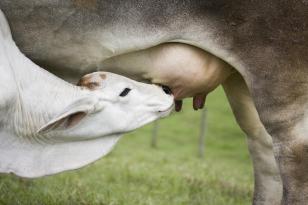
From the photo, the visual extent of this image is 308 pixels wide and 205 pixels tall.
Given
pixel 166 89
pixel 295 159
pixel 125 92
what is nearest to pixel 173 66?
pixel 166 89

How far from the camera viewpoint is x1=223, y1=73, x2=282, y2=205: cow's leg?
17.6 ft

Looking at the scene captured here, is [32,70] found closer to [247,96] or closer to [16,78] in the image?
[16,78]

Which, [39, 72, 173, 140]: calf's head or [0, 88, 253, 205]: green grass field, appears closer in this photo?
[39, 72, 173, 140]: calf's head

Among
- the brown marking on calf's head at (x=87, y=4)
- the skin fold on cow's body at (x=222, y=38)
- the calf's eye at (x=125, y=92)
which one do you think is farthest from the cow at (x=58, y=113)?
the brown marking on calf's head at (x=87, y=4)

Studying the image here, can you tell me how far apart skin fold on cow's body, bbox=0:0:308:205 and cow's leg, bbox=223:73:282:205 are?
94 cm

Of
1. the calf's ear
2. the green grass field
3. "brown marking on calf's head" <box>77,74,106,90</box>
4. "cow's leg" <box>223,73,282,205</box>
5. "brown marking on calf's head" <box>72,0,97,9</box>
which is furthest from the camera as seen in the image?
the green grass field

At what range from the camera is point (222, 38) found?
4359mm

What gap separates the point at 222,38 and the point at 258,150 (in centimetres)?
137

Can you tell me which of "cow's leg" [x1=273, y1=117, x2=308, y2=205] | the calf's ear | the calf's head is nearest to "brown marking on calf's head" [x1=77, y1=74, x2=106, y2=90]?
the calf's head

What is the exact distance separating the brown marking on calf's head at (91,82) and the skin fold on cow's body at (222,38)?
0.12m

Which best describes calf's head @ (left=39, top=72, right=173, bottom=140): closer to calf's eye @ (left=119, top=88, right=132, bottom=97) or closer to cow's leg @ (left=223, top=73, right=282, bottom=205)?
calf's eye @ (left=119, top=88, right=132, bottom=97)

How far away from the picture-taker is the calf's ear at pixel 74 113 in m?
4.25

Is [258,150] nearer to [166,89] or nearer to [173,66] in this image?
[166,89]

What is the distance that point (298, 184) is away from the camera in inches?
169
